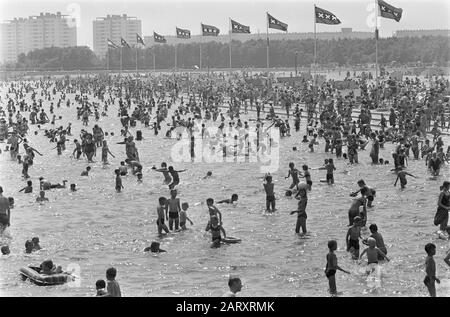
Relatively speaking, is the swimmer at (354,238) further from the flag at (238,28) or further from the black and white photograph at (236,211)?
the flag at (238,28)

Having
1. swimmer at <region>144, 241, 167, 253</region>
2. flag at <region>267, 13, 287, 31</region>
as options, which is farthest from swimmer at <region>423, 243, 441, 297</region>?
flag at <region>267, 13, 287, 31</region>

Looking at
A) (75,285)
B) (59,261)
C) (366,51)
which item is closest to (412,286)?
(75,285)

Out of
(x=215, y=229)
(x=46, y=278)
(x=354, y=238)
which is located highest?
(x=354, y=238)

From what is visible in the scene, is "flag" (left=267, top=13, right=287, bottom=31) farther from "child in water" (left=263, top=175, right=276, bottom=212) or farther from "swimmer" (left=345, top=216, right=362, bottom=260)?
"swimmer" (left=345, top=216, right=362, bottom=260)

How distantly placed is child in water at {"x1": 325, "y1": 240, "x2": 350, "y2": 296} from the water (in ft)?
1.60

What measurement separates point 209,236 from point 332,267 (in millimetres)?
6412

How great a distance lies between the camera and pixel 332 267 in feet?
52.2

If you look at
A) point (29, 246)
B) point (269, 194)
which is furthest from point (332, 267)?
point (269, 194)

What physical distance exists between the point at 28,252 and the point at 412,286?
8977 mm

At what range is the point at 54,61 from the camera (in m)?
179

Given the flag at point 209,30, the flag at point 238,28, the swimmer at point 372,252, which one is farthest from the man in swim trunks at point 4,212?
the flag at point 209,30

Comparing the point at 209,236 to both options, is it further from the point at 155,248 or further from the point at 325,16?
the point at 325,16

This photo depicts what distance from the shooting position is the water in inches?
689

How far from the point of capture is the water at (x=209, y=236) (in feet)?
57.4
